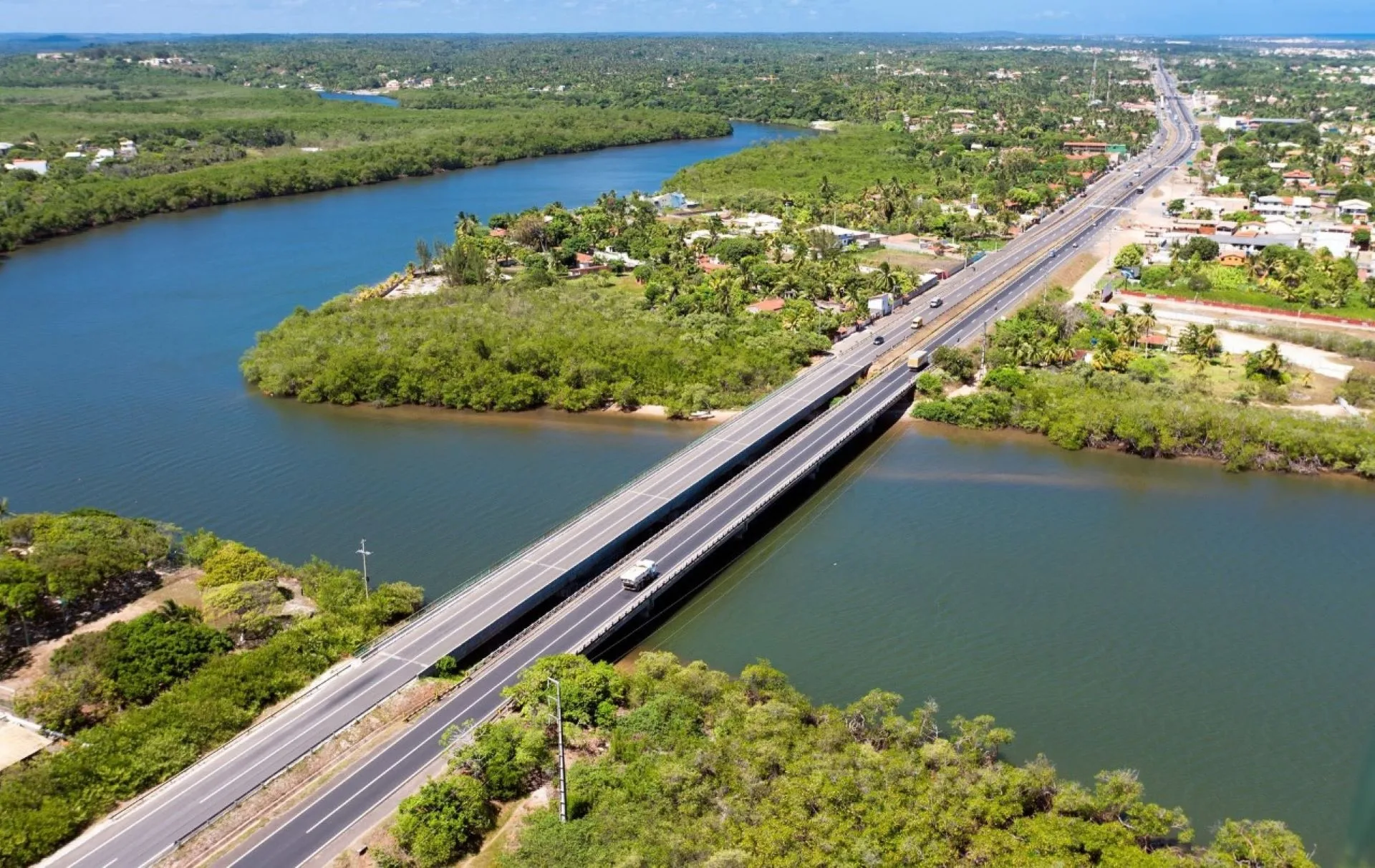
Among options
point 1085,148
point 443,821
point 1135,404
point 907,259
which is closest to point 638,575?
point 443,821

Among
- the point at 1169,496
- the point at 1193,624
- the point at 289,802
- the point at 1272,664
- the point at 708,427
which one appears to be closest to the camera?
the point at 289,802

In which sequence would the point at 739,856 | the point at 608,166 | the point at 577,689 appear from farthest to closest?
1. the point at 608,166
2. the point at 577,689
3. the point at 739,856

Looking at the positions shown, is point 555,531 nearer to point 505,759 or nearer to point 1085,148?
point 505,759

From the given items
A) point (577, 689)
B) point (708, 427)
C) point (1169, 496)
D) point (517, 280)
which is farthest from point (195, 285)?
point (1169, 496)

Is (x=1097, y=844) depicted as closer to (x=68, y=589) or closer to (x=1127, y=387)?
(x=68, y=589)

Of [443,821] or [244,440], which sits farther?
[244,440]

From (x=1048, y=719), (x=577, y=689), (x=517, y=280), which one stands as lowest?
(x=1048, y=719)
